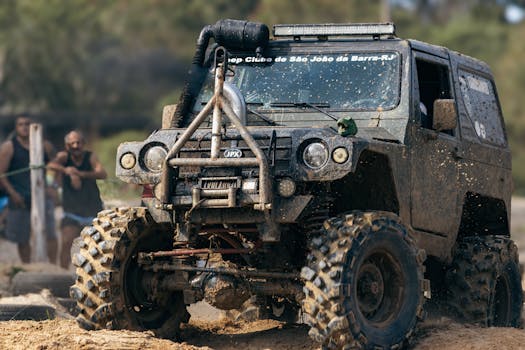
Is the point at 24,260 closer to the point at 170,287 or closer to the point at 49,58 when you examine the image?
the point at 170,287

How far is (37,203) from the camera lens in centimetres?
1636

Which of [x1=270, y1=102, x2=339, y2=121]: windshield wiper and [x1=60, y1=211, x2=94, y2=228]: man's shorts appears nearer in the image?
[x1=270, y1=102, x2=339, y2=121]: windshield wiper

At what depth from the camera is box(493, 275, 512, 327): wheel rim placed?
1101cm

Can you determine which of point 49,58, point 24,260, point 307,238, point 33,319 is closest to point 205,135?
point 307,238

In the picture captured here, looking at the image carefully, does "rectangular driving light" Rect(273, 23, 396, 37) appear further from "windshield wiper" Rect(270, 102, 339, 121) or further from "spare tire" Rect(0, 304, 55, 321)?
"spare tire" Rect(0, 304, 55, 321)

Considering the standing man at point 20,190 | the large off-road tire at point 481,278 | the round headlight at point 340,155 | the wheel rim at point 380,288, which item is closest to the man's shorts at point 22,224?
the standing man at point 20,190

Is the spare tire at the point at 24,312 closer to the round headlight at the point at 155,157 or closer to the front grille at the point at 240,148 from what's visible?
the round headlight at the point at 155,157

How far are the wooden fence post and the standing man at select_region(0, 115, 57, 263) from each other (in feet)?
0.36

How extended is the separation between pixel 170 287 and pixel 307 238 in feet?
3.57

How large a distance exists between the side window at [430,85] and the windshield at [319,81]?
417 mm

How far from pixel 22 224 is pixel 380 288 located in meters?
8.55

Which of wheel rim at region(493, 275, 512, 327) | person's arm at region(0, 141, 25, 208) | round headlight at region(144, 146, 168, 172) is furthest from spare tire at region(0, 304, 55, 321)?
person's arm at region(0, 141, 25, 208)

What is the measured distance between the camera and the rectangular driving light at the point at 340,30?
34.0 ft

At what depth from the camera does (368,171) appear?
31.0 feet
